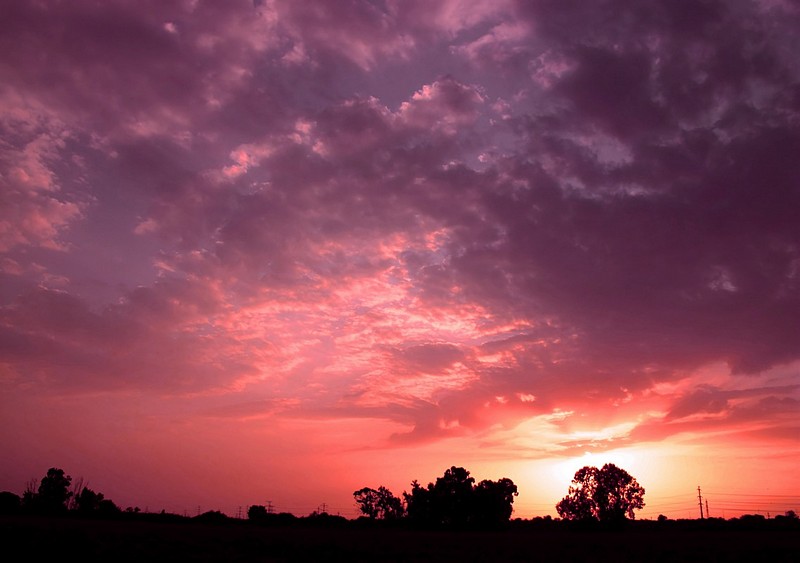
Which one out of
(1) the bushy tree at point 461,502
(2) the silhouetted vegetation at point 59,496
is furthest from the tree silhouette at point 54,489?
(1) the bushy tree at point 461,502

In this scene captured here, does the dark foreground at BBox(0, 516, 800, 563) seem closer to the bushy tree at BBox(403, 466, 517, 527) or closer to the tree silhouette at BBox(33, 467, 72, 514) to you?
the bushy tree at BBox(403, 466, 517, 527)

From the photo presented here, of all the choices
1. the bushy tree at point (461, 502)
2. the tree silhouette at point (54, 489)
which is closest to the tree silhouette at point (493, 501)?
the bushy tree at point (461, 502)

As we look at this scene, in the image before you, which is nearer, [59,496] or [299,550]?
[299,550]

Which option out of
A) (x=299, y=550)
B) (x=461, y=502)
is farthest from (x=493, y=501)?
(x=299, y=550)

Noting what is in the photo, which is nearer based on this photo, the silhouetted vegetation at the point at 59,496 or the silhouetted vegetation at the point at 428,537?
the silhouetted vegetation at the point at 428,537

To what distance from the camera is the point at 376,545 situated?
6825 cm

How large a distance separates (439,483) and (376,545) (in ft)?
281

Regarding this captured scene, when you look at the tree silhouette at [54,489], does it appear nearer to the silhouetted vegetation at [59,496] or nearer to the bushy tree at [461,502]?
the silhouetted vegetation at [59,496]

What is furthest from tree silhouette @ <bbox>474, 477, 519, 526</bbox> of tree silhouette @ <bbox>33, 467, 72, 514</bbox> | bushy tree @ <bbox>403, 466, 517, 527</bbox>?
tree silhouette @ <bbox>33, 467, 72, 514</bbox>

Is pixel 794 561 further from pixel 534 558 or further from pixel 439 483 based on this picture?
pixel 439 483

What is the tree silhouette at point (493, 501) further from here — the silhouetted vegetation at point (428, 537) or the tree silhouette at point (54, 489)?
the tree silhouette at point (54, 489)

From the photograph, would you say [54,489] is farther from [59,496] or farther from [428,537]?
[428,537]

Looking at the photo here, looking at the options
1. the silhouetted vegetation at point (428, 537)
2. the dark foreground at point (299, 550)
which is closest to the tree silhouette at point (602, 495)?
the silhouetted vegetation at point (428, 537)

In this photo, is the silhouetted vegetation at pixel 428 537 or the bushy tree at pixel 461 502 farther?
the bushy tree at pixel 461 502
